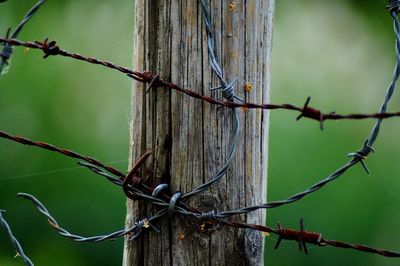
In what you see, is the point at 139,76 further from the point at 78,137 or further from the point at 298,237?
the point at 78,137

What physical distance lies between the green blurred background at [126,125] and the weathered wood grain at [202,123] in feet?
15.0

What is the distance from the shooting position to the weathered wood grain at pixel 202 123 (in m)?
1.99

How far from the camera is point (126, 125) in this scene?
7.38 metres

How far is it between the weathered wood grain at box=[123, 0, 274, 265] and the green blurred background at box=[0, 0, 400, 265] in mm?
4582

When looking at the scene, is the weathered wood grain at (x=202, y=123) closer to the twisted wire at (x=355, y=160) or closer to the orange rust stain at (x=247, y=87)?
the orange rust stain at (x=247, y=87)

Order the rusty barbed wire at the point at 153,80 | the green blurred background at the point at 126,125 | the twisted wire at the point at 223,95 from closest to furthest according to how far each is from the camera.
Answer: the rusty barbed wire at the point at 153,80 → the twisted wire at the point at 223,95 → the green blurred background at the point at 126,125

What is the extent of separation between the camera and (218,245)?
79.1 inches

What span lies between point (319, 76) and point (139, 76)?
5489mm

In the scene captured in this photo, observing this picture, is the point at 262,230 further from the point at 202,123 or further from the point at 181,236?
the point at 202,123

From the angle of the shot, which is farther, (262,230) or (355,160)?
(262,230)

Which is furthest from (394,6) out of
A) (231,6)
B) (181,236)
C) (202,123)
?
(181,236)

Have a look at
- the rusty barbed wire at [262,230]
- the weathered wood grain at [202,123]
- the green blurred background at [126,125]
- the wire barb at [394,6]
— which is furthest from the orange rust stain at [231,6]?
the green blurred background at [126,125]

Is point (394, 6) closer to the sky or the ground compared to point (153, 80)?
closer to the sky

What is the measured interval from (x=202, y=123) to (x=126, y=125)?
17.9 feet
